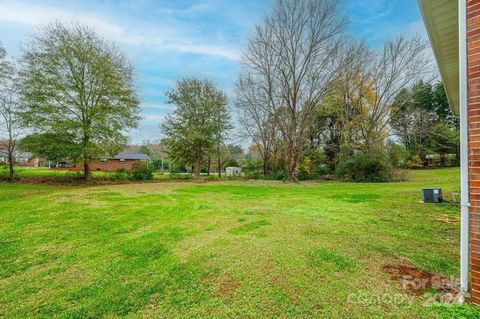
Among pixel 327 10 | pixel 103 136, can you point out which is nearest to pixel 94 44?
pixel 103 136

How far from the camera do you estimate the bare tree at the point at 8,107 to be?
39.0ft

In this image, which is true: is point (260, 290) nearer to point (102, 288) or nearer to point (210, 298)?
point (210, 298)

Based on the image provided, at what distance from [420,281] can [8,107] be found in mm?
17413

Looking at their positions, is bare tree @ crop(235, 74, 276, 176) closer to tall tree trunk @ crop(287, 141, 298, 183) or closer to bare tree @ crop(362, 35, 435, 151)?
tall tree trunk @ crop(287, 141, 298, 183)

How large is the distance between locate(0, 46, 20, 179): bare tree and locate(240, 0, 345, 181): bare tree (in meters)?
13.1

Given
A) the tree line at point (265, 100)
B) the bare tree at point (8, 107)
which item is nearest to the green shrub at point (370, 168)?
the tree line at point (265, 100)

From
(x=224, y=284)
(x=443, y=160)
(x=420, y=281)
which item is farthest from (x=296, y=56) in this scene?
(x=443, y=160)

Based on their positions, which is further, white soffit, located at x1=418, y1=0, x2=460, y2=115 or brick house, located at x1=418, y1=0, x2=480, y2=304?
white soffit, located at x1=418, y1=0, x2=460, y2=115

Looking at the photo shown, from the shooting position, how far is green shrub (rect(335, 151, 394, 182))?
15.6m

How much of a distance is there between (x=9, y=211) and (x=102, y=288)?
224 inches

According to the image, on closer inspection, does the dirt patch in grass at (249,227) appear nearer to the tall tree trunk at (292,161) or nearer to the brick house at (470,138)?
the brick house at (470,138)

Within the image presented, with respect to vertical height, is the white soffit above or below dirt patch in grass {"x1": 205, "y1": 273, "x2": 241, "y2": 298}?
above

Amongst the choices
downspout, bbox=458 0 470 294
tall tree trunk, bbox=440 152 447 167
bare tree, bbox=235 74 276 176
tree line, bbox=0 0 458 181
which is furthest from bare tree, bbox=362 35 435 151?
downspout, bbox=458 0 470 294

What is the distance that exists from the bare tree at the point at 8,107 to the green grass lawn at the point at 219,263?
9.71 meters
